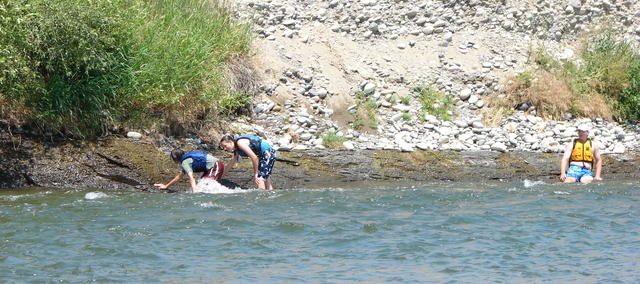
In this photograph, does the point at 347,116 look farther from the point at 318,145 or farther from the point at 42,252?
the point at 42,252

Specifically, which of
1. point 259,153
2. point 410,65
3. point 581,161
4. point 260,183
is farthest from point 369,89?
point 260,183

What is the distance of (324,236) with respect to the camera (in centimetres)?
1005

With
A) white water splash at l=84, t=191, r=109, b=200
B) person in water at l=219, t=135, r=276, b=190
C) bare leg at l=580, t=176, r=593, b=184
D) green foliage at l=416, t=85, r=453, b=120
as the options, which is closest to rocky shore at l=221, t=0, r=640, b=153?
green foliage at l=416, t=85, r=453, b=120

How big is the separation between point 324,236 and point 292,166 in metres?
4.45

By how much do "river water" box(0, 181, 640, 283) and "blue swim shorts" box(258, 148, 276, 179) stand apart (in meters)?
0.39

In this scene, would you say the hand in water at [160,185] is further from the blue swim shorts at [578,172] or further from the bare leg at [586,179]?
the bare leg at [586,179]

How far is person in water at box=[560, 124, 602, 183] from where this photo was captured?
47.4 feet

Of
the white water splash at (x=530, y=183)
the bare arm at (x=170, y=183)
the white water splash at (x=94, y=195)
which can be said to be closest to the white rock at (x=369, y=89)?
the white water splash at (x=530, y=183)

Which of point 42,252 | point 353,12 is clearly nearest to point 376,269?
point 42,252

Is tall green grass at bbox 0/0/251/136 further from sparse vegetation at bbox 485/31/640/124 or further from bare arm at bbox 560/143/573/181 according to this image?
sparse vegetation at bbox 485/31/640/124

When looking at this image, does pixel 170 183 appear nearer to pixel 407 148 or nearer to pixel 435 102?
pixel 407 148

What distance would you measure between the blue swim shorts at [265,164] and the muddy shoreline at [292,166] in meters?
0.52

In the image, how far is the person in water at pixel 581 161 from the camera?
1444 centimetres

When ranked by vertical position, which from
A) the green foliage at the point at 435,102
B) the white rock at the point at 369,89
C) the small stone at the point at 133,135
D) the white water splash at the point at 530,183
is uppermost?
the white rock at the point at 369,89
